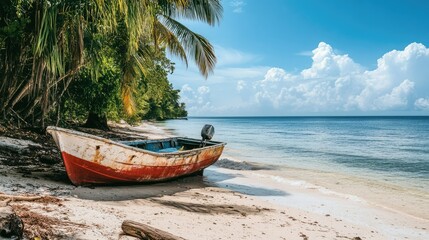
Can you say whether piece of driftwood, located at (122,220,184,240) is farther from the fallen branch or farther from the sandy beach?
Answer: the fallen branch

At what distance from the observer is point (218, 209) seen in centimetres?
640

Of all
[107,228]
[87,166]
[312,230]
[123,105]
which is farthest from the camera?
[123,105]

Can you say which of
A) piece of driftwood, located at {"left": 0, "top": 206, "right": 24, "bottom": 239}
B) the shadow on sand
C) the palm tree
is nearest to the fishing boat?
the shadow on sand

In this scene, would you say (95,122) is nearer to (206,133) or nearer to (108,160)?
(206,133)

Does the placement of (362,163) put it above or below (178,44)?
below

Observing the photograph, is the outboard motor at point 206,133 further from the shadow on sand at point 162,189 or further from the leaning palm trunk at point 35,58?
the leaning palm trunk at point 35,58

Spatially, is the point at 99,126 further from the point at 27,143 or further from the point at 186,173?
the point at 186,173

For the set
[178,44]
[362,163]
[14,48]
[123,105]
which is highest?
[178,44]

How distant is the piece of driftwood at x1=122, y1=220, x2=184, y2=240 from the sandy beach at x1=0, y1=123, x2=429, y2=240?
202 mm

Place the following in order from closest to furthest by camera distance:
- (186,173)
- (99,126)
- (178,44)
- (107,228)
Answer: (107,228) → (186,173) → (178,44) → (99,126)

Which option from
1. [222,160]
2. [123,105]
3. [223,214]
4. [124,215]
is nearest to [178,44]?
[222,160]

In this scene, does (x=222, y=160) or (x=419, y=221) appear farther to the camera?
(x=222, y=160)

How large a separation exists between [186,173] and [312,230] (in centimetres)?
401

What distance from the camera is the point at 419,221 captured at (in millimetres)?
7191
